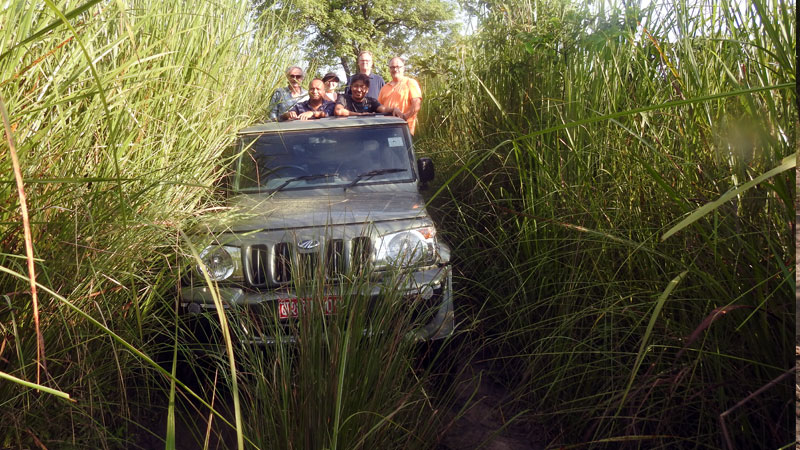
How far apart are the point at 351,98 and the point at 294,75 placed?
1448mm

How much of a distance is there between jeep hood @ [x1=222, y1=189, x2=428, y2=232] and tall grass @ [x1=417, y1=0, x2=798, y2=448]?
46 centimetres

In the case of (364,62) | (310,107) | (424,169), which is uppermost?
(364,62)

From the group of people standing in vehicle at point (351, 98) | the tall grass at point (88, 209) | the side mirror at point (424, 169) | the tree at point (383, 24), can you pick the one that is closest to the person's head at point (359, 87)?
the group of people standing in vehicle at point (351, 98)

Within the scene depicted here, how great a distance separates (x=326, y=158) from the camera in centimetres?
438

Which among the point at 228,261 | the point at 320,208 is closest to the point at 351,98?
the point at 320,208

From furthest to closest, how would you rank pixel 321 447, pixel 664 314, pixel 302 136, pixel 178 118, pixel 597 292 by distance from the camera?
1. pixel 302 136
2. pixel 178 118
3. pixel 597 292
4. pixel 664 314
5. pixel 321 447

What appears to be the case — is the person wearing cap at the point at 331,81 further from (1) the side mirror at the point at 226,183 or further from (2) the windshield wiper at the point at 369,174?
(1) the side mirror at the point at 226,183

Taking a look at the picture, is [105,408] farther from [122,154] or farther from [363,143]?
[363,143]

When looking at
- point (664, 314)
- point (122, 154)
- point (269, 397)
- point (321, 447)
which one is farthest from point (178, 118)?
point (664, 314)

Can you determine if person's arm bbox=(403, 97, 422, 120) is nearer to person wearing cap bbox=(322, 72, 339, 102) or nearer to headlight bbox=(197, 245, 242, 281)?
person wearing cap bbox=(322, 72, 339, 102)

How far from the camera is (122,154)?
2.57 meters

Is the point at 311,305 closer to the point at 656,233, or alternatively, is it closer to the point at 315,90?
the point at 656,233

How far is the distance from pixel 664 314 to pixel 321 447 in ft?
4.09

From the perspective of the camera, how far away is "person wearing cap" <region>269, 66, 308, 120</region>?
16.9 feet
